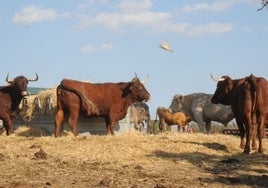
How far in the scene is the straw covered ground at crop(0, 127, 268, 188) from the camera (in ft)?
30.4

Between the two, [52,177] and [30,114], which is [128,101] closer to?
[30,114]

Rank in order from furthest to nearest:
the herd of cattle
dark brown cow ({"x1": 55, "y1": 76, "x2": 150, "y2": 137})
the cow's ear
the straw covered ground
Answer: the cow's ear
dark brown cow ({"x1": 55, "y1": 76, "x2": 150, "y2": 137})
the herd of cattle
the straw covered ground

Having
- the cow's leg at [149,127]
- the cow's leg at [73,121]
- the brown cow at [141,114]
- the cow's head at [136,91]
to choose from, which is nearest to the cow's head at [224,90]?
the cow's head at [136,91]

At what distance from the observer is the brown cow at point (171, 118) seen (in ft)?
88.0

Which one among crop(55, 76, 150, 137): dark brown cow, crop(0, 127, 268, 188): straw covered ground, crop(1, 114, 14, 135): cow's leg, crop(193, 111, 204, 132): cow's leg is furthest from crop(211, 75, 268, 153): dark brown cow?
crop(193, 111, 204, 132): cow's leg

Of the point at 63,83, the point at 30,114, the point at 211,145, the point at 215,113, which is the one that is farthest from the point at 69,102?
the point at 215,113

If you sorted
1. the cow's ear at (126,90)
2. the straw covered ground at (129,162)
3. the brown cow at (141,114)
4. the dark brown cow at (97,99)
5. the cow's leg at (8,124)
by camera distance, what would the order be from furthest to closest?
1. the brown cow at (141,114)
2. the cow's ear at (126,90)
3. the cow's leg at (8,124)
4. the dark brown cow at (97,99)
5. the straw covered ground at (129,162)

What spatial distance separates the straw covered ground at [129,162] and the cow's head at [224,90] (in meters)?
1.22

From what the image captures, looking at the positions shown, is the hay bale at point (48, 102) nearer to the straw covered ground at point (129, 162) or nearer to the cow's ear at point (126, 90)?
the cow's ear at point (126, 90)

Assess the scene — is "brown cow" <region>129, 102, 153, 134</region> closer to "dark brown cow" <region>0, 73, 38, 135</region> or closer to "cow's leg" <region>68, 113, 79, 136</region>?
"dark brown cow" <region>0, 73, 38, 135</region>

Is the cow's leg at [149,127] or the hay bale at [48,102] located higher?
the hay bale at [48,102]

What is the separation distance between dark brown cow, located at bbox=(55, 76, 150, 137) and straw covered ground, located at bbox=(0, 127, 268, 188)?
198cm

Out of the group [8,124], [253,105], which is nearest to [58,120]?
[8,124]

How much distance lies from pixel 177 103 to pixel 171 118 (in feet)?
2.69
